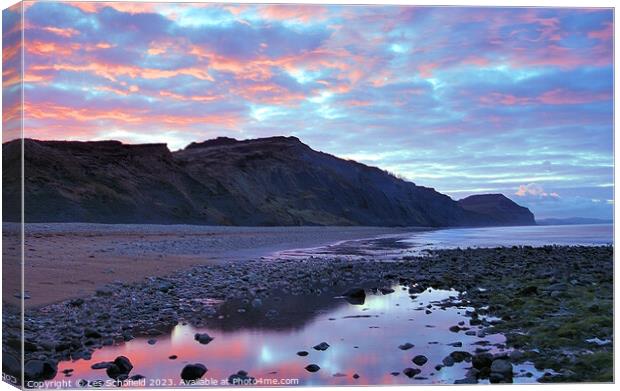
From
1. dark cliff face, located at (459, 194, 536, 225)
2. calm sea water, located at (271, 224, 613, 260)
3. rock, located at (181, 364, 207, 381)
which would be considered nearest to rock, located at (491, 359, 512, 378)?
calm sea water, located at (271, 224, 613, 260)

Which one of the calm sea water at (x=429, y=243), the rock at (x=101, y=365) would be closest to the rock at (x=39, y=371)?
the rock at (x=101, y=365)

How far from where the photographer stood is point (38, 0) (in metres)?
6.57

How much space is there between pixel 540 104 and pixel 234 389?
5.58m

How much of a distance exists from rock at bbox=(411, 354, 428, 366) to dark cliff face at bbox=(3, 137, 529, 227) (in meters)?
13.3

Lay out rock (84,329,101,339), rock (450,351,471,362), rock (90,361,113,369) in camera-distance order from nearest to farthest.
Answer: rock (90,361,113,369), rock (450,351,471,362), rock (84,329,101,339)

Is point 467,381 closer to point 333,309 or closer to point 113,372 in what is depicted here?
point 113,372

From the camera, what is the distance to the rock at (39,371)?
6.12 metres

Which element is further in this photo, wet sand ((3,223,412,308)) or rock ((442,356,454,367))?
wet sand ((3,223,412,308))

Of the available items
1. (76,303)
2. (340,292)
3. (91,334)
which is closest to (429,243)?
(340,292)

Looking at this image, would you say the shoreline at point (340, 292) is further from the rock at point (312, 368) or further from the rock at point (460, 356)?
the rock at point (312, 368)

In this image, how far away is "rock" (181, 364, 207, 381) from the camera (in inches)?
249

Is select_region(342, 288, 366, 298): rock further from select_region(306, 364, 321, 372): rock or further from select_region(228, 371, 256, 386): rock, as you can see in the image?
select_region(228, 371, 256, 386): rock

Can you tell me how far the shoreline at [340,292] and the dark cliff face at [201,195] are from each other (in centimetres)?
625

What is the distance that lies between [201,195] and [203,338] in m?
51.5
